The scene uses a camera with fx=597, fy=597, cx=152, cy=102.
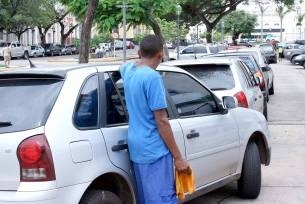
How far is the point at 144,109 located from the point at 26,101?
856 millimetres

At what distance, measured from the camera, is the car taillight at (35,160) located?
402 centimetres

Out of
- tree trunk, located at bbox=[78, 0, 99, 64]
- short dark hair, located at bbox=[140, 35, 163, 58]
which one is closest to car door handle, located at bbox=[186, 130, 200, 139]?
short dark hair, located at bbox=[140, 35, 163, 58]

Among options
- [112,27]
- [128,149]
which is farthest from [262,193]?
[112,27]

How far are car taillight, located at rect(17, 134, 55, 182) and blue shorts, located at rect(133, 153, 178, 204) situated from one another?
28.8 inches

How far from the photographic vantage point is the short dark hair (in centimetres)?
434

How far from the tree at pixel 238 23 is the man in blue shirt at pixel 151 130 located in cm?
8265

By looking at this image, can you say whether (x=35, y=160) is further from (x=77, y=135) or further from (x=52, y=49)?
(x=52, y=49)

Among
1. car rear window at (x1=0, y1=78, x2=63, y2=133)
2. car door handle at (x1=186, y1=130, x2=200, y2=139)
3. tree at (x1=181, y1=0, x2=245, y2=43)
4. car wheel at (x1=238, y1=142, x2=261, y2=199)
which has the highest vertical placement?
tree at (x1=181, y1=0, x2=245, y2=43)

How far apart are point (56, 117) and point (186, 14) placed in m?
43.4

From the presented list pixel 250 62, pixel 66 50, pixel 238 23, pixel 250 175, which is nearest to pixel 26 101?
pixel 250 175

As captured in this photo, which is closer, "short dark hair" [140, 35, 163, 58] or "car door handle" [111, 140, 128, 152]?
"short dark hair" [140, 35, 163, 58]

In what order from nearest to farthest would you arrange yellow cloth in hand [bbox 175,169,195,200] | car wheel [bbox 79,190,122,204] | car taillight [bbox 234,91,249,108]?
car wheel [bbox 79,190,122,204] → yellow cloth in hand [bbox 175,169,195,200] → car taillight [bbox 234,91,249,108]

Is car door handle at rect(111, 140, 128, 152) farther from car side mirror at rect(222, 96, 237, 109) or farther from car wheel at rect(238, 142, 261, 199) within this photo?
car wheel at rect(238, 142, 261, 199)

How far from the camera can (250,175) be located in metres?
6.62
